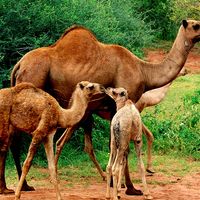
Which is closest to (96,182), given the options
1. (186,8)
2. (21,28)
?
(21,28)

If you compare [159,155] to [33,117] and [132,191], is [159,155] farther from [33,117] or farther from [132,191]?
[33,117]

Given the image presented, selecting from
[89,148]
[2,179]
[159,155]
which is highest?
[2,179]

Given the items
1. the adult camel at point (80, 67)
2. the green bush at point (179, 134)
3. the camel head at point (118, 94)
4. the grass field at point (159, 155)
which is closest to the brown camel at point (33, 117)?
the camel head at point (118, 94)

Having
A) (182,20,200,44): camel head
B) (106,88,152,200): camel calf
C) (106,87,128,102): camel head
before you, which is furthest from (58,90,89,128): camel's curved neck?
(182,20,200,44): camel head

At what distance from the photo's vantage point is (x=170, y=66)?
10.0m

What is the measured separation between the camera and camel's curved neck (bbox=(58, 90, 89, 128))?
8.20 m

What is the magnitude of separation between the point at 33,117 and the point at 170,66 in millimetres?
2833

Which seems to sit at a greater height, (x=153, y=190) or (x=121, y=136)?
(x=121, y=136)

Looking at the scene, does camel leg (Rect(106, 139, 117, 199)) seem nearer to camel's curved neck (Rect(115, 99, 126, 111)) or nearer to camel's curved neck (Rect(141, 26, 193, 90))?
camel's curved neck (Rect(115, 99, 126, 111))

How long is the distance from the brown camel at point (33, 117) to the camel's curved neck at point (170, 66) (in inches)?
76.6

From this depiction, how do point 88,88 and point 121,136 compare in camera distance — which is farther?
point 88,88

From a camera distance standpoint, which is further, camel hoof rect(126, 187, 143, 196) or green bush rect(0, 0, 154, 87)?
green bush rect(0, 0, 154, 87)

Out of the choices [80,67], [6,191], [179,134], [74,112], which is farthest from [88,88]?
[179,134]

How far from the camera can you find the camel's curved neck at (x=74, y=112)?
8195 mm
